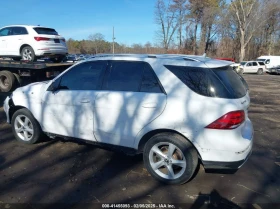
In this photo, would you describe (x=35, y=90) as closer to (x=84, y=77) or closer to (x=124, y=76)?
(x=84, y=77)

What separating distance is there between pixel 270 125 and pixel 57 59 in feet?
27.3

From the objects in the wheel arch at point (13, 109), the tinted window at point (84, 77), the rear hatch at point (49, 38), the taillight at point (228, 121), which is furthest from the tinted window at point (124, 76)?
the rear hatch at point (49, 38)

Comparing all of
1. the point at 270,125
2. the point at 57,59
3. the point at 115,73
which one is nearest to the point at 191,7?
the point at 57,59

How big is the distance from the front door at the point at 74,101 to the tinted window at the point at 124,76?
7.0 inches

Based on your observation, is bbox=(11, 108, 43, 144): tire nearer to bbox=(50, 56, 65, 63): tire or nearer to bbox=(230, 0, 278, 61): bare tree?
bbox=(50, 56, 65, 63): tire

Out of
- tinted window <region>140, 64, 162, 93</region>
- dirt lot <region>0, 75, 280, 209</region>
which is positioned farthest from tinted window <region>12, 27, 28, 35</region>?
tinted window <region>140, 64, 162, 93</region>

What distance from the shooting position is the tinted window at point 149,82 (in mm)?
3397

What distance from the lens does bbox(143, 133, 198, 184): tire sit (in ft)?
10.6

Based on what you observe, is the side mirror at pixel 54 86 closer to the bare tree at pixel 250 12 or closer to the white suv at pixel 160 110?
the white suv at pixel 160 110

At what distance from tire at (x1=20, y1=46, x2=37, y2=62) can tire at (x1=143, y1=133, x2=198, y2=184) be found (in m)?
7.30

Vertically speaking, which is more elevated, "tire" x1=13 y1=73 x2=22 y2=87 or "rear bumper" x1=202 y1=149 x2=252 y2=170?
"tire" x1=13 y1=73 x2=22 y2=87

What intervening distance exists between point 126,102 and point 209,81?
115 cm

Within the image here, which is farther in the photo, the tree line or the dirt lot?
the tree line

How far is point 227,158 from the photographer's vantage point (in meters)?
3.11
